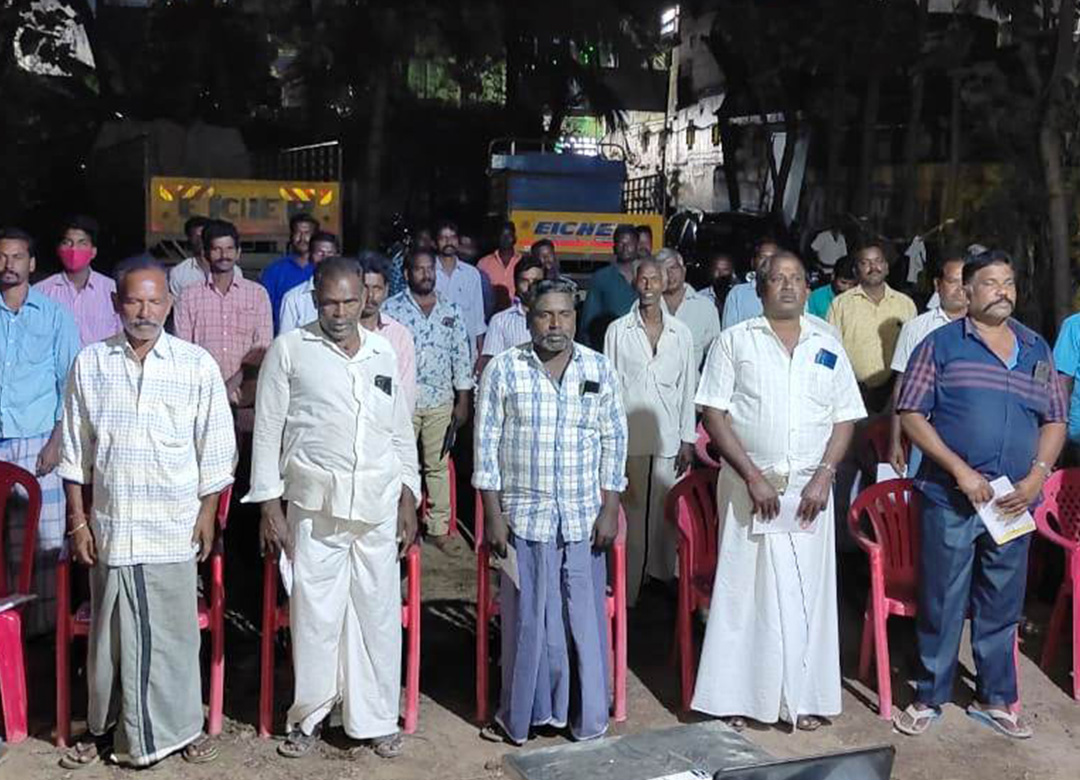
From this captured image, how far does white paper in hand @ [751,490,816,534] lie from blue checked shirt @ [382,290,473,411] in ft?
8.30

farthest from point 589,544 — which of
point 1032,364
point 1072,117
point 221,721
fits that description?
point 1072,117

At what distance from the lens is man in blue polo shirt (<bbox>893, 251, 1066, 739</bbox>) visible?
450 centimetres

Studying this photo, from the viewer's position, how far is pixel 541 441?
4242mm

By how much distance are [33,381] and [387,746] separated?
2.15 m

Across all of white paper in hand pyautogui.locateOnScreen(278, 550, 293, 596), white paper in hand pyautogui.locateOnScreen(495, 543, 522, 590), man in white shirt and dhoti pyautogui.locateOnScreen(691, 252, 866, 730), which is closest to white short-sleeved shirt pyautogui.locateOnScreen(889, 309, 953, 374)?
man in white shirt and dhoti pyautogui.locateOnScreen(691, 252, 866, 730)

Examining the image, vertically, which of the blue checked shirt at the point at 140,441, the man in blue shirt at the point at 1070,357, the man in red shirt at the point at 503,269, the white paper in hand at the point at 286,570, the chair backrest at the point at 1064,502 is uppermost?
the man in red shirt at the point at 503,269

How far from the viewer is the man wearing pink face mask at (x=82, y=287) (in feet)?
18.9

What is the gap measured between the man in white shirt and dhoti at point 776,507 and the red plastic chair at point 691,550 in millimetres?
223

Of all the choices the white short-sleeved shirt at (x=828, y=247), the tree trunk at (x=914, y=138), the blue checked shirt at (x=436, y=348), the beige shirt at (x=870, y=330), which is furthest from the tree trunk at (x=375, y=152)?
the beige shirt at (x=870, y=330)

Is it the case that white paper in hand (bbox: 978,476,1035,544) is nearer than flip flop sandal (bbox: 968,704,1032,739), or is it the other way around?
white paper in hand (bbox: 978,476,1035,544)

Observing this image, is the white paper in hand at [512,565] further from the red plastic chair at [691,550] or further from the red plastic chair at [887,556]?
the red plastic chair at [887,556]

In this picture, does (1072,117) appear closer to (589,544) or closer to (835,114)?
(589,544)

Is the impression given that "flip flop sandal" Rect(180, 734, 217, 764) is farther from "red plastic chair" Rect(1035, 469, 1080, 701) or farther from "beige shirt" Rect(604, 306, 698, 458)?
"red plastic chair" Rect(1035, 469, 1080, 701)

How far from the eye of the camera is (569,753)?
2.69m
